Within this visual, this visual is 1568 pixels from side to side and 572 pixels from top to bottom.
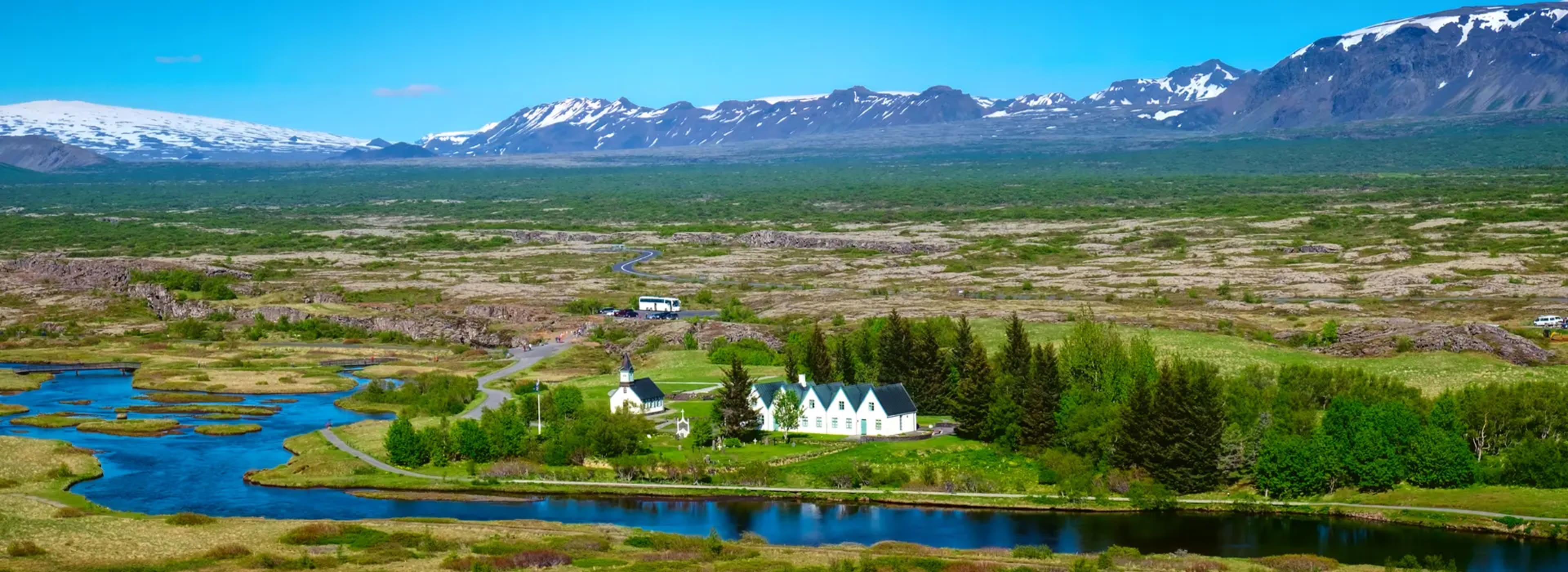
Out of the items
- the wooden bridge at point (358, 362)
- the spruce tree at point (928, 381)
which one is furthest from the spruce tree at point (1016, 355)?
the wooden bridge at point (358, 362)

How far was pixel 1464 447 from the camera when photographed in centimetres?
6078

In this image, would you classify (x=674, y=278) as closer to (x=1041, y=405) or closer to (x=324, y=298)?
(x=324, y=298)

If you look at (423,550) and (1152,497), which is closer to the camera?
(423,550)

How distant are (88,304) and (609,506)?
91.8m

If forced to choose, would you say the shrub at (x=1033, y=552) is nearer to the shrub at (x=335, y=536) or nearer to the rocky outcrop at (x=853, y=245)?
the shrub at (x=335, y=536)

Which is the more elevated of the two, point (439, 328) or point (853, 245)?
point (439, 328)

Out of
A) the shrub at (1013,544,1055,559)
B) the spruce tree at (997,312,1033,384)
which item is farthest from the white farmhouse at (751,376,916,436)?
the shrub at (1013,544,1055,559)

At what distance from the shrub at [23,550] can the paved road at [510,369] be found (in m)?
24.6

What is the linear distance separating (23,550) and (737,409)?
30.7m

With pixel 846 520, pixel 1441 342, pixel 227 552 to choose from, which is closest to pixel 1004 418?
pixel 846 520

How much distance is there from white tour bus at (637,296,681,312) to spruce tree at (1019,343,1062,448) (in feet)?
178

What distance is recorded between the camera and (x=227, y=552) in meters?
50.6

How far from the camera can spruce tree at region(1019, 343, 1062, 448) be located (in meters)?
68.3

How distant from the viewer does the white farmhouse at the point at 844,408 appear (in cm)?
7288
